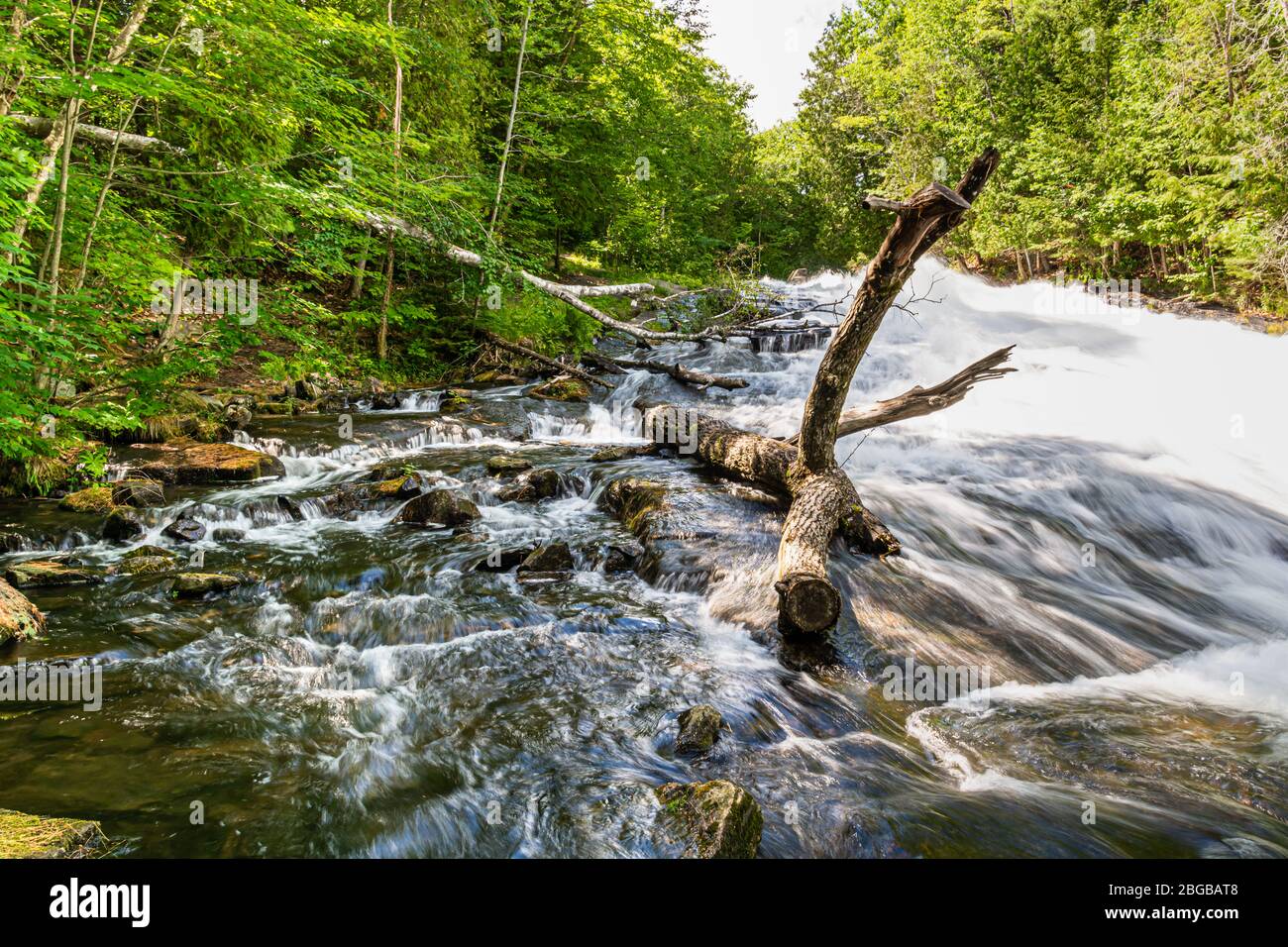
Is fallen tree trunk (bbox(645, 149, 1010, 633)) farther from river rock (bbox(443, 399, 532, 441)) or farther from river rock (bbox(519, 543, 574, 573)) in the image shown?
river rock (bbox(443, 399, 532, 441))

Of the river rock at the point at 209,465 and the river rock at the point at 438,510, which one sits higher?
the river rock at the point at 209,465

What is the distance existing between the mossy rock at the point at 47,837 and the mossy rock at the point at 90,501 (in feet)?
17.8

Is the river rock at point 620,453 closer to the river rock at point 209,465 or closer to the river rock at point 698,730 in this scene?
the river rock at point 209,465

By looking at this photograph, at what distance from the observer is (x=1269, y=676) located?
465cm

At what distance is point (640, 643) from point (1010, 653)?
2947 millimetres

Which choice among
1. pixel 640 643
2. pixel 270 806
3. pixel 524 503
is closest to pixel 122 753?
pixel 270 806

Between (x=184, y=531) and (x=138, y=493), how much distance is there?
1122mm

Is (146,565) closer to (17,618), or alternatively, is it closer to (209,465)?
(17,618)

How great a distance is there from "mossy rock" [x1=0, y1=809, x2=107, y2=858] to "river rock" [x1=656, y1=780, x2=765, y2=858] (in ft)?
7.47

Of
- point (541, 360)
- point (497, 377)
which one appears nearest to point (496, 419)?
point (497, 377)

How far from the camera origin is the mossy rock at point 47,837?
1981 millimetres

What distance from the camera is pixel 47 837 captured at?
2.10 metres

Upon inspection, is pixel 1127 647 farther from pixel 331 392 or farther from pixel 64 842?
pixel 331 392

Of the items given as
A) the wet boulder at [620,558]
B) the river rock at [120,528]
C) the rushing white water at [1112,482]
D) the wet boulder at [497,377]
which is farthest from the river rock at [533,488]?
the wet boulder at [497,377]
